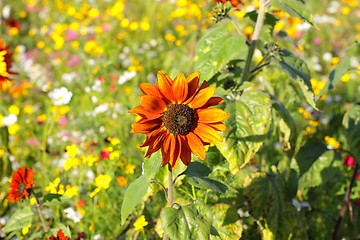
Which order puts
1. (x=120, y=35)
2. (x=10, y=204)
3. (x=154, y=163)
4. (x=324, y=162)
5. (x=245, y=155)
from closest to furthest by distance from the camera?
(x=154, y=163), (x=245, y=155), (x=324, y=162), (x=10, y=204), (x=120, y=35)

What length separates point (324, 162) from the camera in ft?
5.73

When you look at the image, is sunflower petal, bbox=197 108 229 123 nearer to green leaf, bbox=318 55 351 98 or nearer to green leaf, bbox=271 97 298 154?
green leaf, bbox=271 97 298 154

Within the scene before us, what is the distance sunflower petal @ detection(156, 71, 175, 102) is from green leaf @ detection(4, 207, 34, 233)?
41.6 inches

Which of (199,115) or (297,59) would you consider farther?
(297,59)

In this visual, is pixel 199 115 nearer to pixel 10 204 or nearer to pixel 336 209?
pixel 336 209

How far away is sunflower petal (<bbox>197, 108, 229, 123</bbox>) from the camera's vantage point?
104cm

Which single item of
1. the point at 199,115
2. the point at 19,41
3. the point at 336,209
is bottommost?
the point at 19,41

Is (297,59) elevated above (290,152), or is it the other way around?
(297,59)

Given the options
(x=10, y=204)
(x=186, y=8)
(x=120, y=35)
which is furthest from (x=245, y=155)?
(x=186, y=8)

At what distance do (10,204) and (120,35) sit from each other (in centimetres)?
268

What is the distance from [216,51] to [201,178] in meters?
0.65

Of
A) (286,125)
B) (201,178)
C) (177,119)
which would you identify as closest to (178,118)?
(177,119)

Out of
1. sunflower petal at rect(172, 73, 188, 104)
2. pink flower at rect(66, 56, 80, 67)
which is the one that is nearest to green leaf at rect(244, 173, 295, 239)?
sunflower petal at rect(172, 73, 188, 104)

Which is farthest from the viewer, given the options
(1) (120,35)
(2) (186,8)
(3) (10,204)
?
(2) (186,8)
